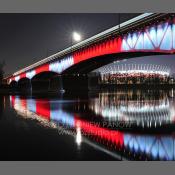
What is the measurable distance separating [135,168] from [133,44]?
91.0 feet

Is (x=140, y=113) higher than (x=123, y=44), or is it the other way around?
(x=123, y=44)

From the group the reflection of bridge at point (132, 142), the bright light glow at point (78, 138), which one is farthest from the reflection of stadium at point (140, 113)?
the bright light glow at point (78, 138)

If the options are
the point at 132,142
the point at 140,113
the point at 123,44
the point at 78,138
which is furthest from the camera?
the point at 123,44

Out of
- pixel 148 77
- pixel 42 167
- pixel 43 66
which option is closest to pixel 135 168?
pixel 42 167

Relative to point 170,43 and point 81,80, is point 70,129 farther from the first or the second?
point 81,80

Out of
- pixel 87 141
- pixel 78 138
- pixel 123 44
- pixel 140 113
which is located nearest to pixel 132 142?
pixel 87 141

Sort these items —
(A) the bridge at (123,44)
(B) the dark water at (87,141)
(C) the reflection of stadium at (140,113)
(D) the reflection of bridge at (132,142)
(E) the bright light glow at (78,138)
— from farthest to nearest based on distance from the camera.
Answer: (A) the bridge at (123,44)
(C) the reflection of stadium at (140,113)
(E) the bright light glow at (78,138)
(D) the reflection of bridge at (132,142)
(B) the dark water at (87,141)

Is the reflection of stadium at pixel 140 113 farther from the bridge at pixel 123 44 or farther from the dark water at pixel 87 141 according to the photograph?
the bridge at pixel 123 44

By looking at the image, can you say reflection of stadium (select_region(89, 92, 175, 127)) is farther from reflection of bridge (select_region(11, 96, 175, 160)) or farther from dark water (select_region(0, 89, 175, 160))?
reflection of bridge (select_region(11, 96, 175, 160))

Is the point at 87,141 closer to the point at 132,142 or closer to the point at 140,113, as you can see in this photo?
the point at 132,142

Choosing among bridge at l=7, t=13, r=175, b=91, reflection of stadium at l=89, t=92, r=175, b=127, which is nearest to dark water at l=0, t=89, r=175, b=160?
reflection of stadium at l=89, t=92, r=175, b=127

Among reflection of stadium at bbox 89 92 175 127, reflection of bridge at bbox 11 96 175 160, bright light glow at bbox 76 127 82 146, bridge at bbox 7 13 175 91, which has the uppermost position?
bridge at bbox 7 13 175 91

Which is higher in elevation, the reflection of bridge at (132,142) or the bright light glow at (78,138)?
the bright light glow at (78,138)

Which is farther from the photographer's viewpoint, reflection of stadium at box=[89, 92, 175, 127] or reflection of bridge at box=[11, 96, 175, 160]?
reflection of stadium at box=[89, 92, 175, 127]
